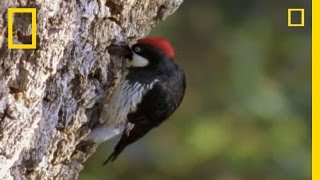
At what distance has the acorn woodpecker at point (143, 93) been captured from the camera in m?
2.03

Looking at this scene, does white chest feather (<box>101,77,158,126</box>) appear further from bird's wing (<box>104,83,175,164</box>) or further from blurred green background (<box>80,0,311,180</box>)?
blurred green background (<box>80,0,311,180</box>)

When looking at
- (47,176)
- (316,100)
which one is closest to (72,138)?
(47,176)

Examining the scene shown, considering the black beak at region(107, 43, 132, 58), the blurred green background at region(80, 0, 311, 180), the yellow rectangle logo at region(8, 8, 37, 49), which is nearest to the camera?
the yellow rectangle logo at region(8, 8, 37, 49)

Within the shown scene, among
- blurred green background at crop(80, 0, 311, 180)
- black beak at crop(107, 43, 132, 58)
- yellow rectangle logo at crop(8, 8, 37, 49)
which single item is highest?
yellow rectangle logo at crop(8, 8, 37, 49)

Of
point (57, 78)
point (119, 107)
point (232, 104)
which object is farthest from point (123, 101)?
point (232, 104)

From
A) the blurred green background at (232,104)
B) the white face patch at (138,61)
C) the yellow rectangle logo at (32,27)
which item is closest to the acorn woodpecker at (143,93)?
the white face patch at (138,61)

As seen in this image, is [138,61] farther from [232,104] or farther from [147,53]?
[232,104]

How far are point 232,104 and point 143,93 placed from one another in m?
0.90

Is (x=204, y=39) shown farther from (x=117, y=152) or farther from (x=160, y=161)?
(x=117, y=152)

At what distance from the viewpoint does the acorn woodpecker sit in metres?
2.03

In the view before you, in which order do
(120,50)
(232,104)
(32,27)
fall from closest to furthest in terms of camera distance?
(32,27) → (120,50) → (232,104)

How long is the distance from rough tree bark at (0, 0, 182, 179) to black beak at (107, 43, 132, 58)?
0.05 ft

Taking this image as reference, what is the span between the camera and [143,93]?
206cm

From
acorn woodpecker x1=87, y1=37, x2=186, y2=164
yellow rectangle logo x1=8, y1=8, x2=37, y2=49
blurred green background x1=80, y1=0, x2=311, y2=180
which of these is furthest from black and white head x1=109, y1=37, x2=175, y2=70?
blurred green background x1=80, y1=0, x2=311, y2=180
